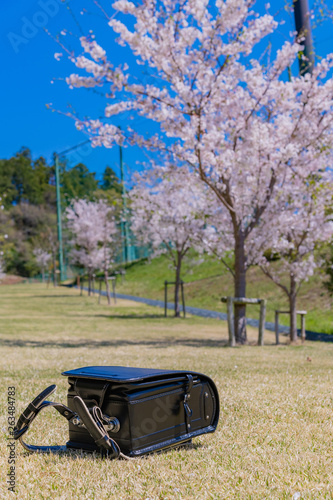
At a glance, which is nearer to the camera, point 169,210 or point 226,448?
point 226,448

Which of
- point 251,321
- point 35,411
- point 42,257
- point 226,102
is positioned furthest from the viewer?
point 42,257

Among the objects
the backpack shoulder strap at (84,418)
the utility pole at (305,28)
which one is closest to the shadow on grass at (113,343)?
the utility pole at (305,28)

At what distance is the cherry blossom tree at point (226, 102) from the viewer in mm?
11211

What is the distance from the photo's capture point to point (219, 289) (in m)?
28.7

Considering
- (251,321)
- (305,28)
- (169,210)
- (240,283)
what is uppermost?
(305,28)

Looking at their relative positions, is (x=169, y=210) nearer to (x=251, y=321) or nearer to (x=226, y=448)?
(x=251, y=321)

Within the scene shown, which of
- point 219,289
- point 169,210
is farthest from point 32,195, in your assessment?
point 169,210

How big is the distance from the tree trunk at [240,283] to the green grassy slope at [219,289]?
3695 millimetres

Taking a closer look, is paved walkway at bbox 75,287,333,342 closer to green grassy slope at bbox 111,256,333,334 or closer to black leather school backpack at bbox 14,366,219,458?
green grassy slope at bbox 111,256,333,334

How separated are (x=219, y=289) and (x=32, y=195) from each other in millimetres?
71056

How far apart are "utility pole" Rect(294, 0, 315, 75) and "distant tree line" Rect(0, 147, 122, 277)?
5585cm

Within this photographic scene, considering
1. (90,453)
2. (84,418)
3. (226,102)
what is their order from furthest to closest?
(226,102) < (90,453) < (84,418)

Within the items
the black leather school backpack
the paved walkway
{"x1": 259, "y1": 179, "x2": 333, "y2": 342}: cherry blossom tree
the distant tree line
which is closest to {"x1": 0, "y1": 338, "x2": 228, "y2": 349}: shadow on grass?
{"x1": 259, "y1": 179, "x2": 333, "y2": 342}: cherry blossom tree

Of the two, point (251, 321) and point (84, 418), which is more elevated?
point (84, 418)
